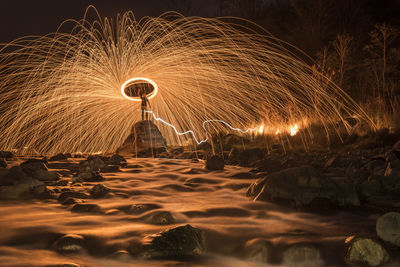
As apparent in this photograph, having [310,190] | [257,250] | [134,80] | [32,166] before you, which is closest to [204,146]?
[134,80]

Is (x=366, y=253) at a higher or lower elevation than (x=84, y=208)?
lower

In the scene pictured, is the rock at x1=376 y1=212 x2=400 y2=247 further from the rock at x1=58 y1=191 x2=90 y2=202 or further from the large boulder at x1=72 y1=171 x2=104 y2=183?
the large boulder at x1=72 y1=171 x2=104 y2=183

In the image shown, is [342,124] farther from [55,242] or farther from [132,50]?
[55,242]

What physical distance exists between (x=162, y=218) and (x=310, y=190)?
8.30 ft

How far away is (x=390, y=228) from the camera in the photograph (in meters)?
4.16

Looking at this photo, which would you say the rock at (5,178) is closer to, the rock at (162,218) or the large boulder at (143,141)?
the rock at (162,218)

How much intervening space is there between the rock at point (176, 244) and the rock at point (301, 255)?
1.02 metres

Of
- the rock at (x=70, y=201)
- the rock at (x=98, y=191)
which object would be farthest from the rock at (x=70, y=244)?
the rock at (x=98, y=191)

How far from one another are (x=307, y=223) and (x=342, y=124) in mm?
9748

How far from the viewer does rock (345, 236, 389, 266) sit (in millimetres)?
3863

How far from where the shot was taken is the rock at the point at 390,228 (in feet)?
13.5

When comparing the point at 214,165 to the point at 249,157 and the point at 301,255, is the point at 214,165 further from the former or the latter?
the point at 301,255

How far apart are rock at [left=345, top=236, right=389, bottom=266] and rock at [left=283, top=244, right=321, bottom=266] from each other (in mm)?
344

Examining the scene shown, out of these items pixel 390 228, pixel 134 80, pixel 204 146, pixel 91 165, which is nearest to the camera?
pixel 390 228
